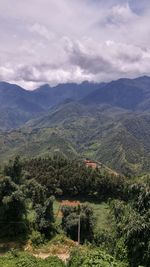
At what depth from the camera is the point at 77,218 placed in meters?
57.5

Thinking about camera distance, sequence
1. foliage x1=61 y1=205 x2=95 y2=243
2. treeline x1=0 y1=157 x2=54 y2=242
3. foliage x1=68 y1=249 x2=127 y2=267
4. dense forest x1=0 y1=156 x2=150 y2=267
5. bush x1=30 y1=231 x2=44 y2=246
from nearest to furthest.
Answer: foliage x1=68 y1=249 x2=127 y2=267
dense forest x1=0 y1=156 x2=150 y2=267
bush x1=30 y1=231 x2=44 y2=246
treeline x1=0 y1=157 x2=54 y2=242
foliage x1=61 y1=205 x2=95 y2=243

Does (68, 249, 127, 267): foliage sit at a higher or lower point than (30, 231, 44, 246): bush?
higher

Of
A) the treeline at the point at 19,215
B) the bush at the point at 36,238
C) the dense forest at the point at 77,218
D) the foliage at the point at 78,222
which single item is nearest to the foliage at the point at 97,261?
the dense forest at the point at 77,218

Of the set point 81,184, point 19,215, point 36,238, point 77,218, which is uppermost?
point 81,184

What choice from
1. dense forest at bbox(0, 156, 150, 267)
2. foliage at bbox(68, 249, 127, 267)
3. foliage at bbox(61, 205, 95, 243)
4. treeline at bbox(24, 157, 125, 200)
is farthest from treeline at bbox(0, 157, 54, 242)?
treeline at bbox(24, 157, 125, 200)

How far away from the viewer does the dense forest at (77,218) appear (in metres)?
32.3

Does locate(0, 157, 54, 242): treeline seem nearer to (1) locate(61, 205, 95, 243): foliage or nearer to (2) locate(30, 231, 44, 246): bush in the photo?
(2) locate(30, 231, 44, 246): bush

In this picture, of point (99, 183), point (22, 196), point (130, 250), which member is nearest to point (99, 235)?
point (22, 196)

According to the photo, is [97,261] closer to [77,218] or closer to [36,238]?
[36,238]

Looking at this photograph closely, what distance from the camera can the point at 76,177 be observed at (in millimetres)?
91062

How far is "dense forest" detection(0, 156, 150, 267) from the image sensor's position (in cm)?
3228

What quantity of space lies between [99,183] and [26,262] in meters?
57.6

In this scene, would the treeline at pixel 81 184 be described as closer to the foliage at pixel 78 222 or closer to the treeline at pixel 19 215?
the foliage at pixel 78 222

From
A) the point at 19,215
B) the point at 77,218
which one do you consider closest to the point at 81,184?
the point at 77,218
